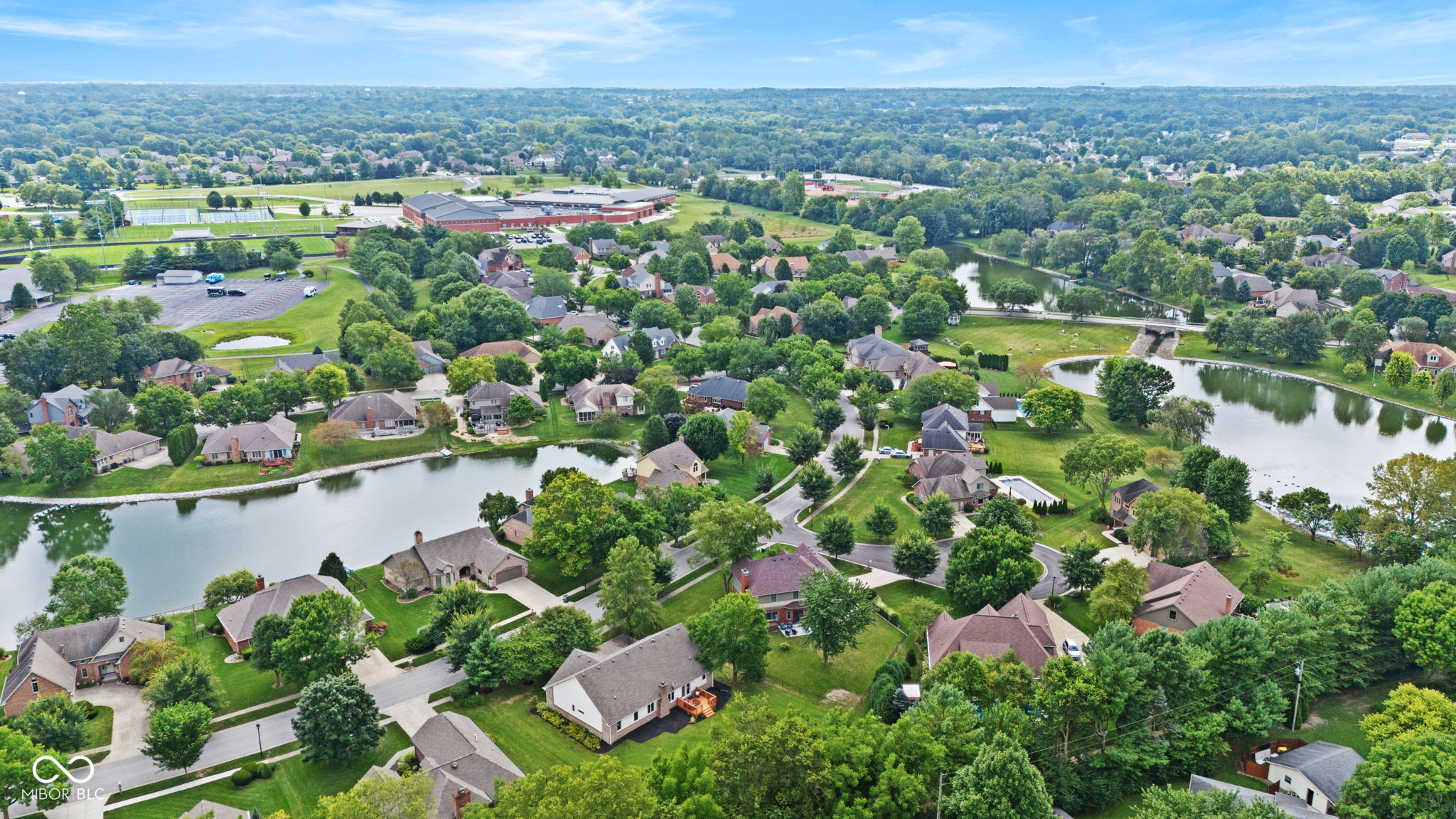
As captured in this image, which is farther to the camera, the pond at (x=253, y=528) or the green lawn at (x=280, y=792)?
the pond at (x=253, y=528)

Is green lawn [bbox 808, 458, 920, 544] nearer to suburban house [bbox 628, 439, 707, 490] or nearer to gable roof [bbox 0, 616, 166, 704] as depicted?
suburban house [bbox 628, 439, 707, 490]

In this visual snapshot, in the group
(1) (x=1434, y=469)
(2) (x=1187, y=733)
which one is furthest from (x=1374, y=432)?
(2) (x=1187, y=733)

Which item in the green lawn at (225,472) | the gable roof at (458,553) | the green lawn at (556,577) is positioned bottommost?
the green lawn at (556,577)

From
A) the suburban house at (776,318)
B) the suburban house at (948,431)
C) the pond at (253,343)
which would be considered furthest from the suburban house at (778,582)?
the pond at (253,343)

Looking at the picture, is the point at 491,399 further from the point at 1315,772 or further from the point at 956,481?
the point at 1315,772

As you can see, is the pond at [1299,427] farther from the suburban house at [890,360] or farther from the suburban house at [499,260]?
the suburban house at [499,260]

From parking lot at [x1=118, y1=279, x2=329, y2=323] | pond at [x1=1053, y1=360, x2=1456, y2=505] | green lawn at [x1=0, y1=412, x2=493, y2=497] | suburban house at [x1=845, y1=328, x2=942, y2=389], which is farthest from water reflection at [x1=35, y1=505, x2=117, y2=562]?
pond at [x1=1053, y1=360, x2=1456, y2=505]
